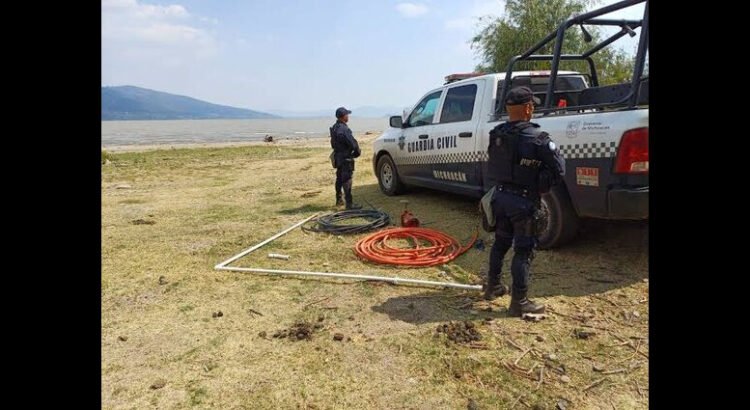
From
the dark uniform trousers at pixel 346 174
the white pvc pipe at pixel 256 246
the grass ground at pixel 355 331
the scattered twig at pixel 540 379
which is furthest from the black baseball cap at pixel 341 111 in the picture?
the scattered twig at pixel 540 379

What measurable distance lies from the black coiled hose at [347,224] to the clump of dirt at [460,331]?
2.79 meters

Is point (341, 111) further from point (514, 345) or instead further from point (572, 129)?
point (514, 345)

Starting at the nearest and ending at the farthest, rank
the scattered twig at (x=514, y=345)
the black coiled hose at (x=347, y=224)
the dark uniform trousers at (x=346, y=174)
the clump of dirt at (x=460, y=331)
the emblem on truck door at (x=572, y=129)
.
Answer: the scattered twig at (x=514, y=345) < the clump of dirt at (x=460, y=331) < the emblem on truck door at (x=572, y=129) < the black coiled hose at (x=347, y=224) < the dark uniform trousers at (x=346, y=174)

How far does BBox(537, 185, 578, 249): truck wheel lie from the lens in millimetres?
4586

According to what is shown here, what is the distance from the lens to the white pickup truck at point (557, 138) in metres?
3.89

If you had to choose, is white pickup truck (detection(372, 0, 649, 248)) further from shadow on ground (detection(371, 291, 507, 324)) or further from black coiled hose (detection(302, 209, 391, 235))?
shadow on ground (detection(371, 291, 507, 324))

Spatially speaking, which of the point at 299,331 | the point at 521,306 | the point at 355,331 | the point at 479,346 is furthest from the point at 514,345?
the point at 299,331

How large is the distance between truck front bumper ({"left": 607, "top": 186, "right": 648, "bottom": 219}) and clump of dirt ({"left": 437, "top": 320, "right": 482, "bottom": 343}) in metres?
1.67

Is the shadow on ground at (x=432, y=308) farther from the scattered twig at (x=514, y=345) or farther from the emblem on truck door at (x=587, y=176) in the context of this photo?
the emblem on truck door at (x=587, y=176)
